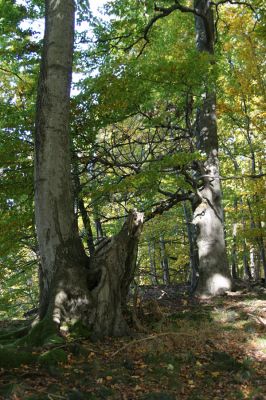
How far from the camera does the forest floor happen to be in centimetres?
402

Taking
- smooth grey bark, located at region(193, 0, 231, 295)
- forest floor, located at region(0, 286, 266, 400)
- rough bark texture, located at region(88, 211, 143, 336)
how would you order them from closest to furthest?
forest floor, located at region(0, 286, 266, 400) < rough bark texture, located at region(88, 211, 143, 336) < smooth grey bark, located at region(193, 0, 231, 295)

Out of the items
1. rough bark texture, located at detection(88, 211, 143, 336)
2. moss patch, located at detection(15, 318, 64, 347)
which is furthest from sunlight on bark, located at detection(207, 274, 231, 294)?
moss patch, located at detection(15, 318, 64, 347)

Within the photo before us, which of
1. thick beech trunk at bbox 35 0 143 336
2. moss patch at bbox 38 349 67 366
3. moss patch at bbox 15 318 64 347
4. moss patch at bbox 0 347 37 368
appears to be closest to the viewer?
moss patch at bbox 0 347 37 368

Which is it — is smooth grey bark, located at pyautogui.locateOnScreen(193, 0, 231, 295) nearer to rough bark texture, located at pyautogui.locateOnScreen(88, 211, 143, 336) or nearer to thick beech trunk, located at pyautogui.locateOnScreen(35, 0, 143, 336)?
rough bark texture, located at pyautogui.locateOnScreen(88, 211, 143, 336)

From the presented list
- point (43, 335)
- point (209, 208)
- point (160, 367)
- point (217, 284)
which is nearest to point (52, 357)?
point (43, 335)

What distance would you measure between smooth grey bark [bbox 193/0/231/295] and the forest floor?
119 inches

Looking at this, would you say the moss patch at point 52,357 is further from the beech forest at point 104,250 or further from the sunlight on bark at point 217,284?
the sunlight on bark at point 217,284

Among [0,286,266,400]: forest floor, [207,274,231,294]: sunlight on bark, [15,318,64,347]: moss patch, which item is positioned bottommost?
[0,286,266,400]: forest floor

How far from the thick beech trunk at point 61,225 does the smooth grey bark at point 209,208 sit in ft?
14.5

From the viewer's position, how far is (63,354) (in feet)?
15.5

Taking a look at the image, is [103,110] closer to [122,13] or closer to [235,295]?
[122,13]

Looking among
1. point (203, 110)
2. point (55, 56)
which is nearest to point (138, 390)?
point (55, 56)

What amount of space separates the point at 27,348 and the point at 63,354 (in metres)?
0.52

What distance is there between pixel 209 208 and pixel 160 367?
6274 mm
